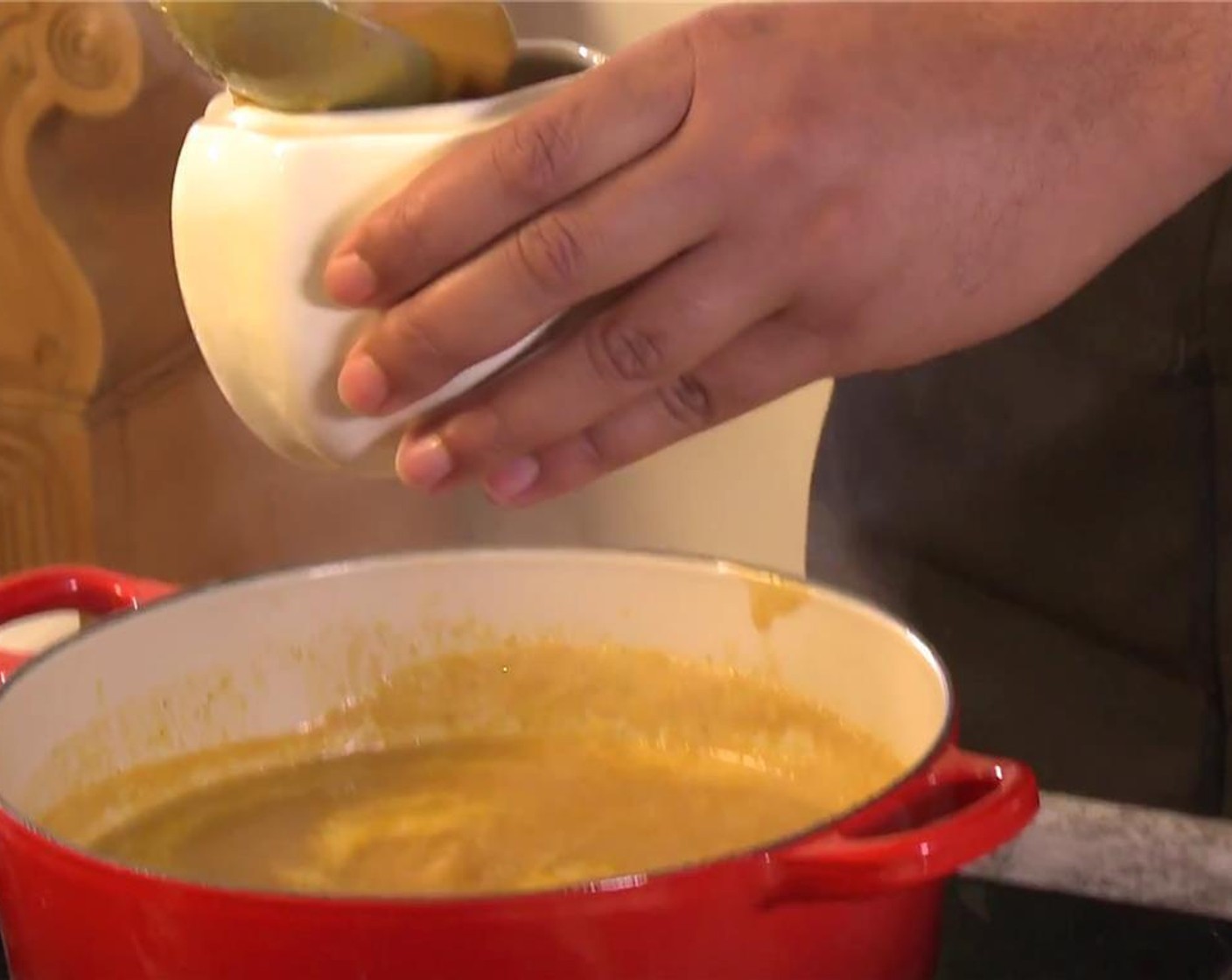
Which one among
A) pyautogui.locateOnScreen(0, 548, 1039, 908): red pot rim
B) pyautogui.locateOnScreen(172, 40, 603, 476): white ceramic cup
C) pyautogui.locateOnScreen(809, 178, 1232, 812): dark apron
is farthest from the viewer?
pyautogui.locateOnScreen(809, 178, 1232, 812): dark apron

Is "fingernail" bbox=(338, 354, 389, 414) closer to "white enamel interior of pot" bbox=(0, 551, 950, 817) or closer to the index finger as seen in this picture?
the index finger

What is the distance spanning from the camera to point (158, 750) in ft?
2.04

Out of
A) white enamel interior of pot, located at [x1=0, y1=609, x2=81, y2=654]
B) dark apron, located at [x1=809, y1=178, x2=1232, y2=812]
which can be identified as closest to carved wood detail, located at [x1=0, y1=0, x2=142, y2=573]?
white enamel interior of pot, located at [x1=0, y1=609, x2=81, y2=654]

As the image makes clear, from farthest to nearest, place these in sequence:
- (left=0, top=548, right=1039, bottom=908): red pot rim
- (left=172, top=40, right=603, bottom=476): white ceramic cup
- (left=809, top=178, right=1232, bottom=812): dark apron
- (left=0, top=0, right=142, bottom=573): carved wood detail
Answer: (left=0, top=0, right=142, bottom=573): carved wood detail → (left=809, top=178, right=1232, bottom=812): dark apron → (left=172, top=40, right=603, bottom=476): white ceramic cup → (left=0, top=548, right=1039, bottom=908): red pot rim

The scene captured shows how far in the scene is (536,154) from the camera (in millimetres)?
469

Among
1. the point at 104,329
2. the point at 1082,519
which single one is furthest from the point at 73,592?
the point at 104,329

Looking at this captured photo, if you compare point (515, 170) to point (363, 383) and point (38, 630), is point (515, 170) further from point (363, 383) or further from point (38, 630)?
point (38, 630)

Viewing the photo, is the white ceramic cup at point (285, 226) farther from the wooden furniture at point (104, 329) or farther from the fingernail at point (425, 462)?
the wooden furniture at point (104, 329)

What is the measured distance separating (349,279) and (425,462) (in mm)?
74

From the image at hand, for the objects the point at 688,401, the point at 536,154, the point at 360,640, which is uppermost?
the point at 536,154

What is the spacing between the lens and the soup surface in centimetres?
54

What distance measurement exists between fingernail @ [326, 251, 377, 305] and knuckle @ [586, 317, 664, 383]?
3.2 inches

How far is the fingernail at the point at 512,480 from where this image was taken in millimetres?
535

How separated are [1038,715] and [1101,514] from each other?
0.12 meters
